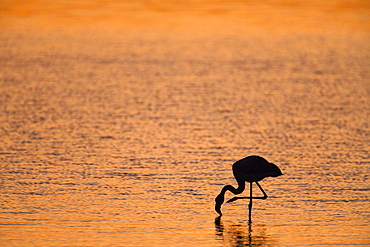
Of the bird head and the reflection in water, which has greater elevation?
the bird head

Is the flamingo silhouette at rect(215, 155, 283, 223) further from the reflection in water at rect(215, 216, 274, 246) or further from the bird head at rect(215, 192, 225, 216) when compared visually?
the reflection in water at rect(215, 216, 274, 246)

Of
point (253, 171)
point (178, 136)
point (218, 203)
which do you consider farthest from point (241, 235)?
point (178, 136)

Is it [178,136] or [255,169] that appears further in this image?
[178,136]

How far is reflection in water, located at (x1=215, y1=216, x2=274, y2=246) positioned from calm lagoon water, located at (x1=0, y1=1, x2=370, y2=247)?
2 cm

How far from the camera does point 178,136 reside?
21.7 meters

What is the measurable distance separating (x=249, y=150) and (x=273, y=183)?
3.21 meters

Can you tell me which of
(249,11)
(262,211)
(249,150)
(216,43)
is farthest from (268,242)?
(249,11)

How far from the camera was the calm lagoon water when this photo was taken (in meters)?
13.9

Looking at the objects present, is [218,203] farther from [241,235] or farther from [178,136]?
[178,136]

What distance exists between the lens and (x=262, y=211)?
1491 centimetres

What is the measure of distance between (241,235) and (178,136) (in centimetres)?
849

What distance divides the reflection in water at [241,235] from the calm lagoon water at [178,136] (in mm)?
25

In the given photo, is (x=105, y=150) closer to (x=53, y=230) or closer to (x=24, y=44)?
(x=53, y=230)

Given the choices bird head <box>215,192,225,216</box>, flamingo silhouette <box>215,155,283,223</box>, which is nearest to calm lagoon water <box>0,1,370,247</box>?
bird head <box>215,192,225,216</box>
